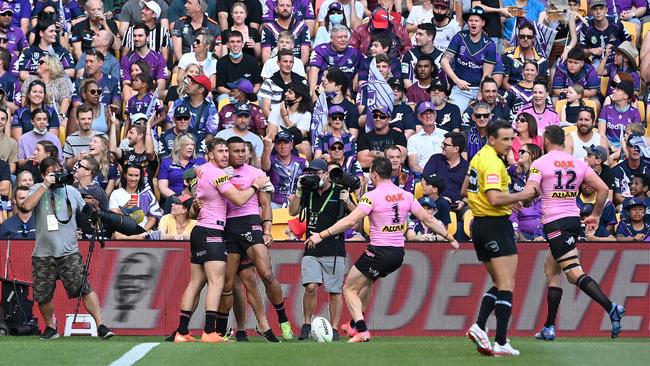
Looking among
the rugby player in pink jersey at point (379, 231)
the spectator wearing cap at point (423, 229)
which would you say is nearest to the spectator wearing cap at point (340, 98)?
the spectator wearing cap at point (423, 229)

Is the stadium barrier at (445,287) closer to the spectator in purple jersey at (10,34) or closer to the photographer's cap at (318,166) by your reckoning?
the photographer's cap at (318,166)

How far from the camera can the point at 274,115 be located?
22625 millimetres

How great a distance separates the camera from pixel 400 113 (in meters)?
22.8

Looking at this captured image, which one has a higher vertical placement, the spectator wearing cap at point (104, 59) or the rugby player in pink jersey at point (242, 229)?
the spectator wearing cap at point (104, 59)

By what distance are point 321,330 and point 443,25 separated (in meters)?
8.94

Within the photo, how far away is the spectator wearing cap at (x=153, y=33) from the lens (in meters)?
24.4

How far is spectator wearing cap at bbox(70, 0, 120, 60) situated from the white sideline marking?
403 inches

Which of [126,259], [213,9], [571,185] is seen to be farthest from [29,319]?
[213,9]

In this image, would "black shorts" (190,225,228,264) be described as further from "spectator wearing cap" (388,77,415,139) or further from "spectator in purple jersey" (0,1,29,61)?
"spectator in purple jersey" (0,1,29,61)

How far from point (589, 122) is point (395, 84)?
9.81 ft

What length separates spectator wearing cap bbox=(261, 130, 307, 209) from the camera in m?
21.3

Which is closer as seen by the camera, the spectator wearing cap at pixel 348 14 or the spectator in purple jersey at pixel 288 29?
the spectator in purple jersey at pixel 288 29

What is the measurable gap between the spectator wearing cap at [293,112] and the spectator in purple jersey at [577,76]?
4.22 metres

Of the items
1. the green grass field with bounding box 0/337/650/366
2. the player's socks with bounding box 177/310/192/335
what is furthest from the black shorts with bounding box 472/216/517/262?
the player's socks with bounding box 177/310/192/335
